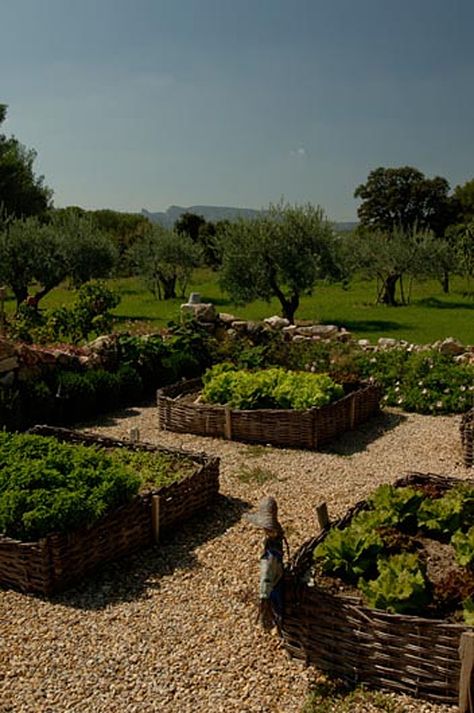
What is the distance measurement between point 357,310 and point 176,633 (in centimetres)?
2459

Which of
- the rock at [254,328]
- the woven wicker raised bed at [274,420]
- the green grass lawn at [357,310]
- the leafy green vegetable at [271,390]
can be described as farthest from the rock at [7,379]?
the rock at [254,328]

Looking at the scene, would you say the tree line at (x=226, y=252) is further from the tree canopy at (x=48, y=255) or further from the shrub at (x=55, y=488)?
the shrub at (x=55, y=488)

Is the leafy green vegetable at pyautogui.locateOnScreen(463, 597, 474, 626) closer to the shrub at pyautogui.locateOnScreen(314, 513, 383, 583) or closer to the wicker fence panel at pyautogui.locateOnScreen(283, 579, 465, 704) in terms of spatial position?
the wicker fence panel at pyautogui.locateOnScreen(283, 579, 465, 704)

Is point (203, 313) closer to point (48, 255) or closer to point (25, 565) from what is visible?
point (25, 565)

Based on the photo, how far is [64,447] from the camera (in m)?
7.27

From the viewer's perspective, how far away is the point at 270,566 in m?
4.70

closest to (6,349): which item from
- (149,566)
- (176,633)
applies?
(149,566)

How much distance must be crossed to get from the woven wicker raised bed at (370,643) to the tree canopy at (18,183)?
3889 cm

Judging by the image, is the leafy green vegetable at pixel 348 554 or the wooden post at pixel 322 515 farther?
the wooden post at pixel 322 515

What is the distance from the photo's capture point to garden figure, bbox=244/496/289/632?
4715 millimetres

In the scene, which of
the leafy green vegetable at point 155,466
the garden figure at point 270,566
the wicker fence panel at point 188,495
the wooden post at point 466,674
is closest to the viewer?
the wooden post at point 466,674

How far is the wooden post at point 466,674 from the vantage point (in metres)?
3.96

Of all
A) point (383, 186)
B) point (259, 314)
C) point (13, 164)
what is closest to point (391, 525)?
point (259, 314)

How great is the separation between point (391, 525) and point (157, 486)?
8.66ft
